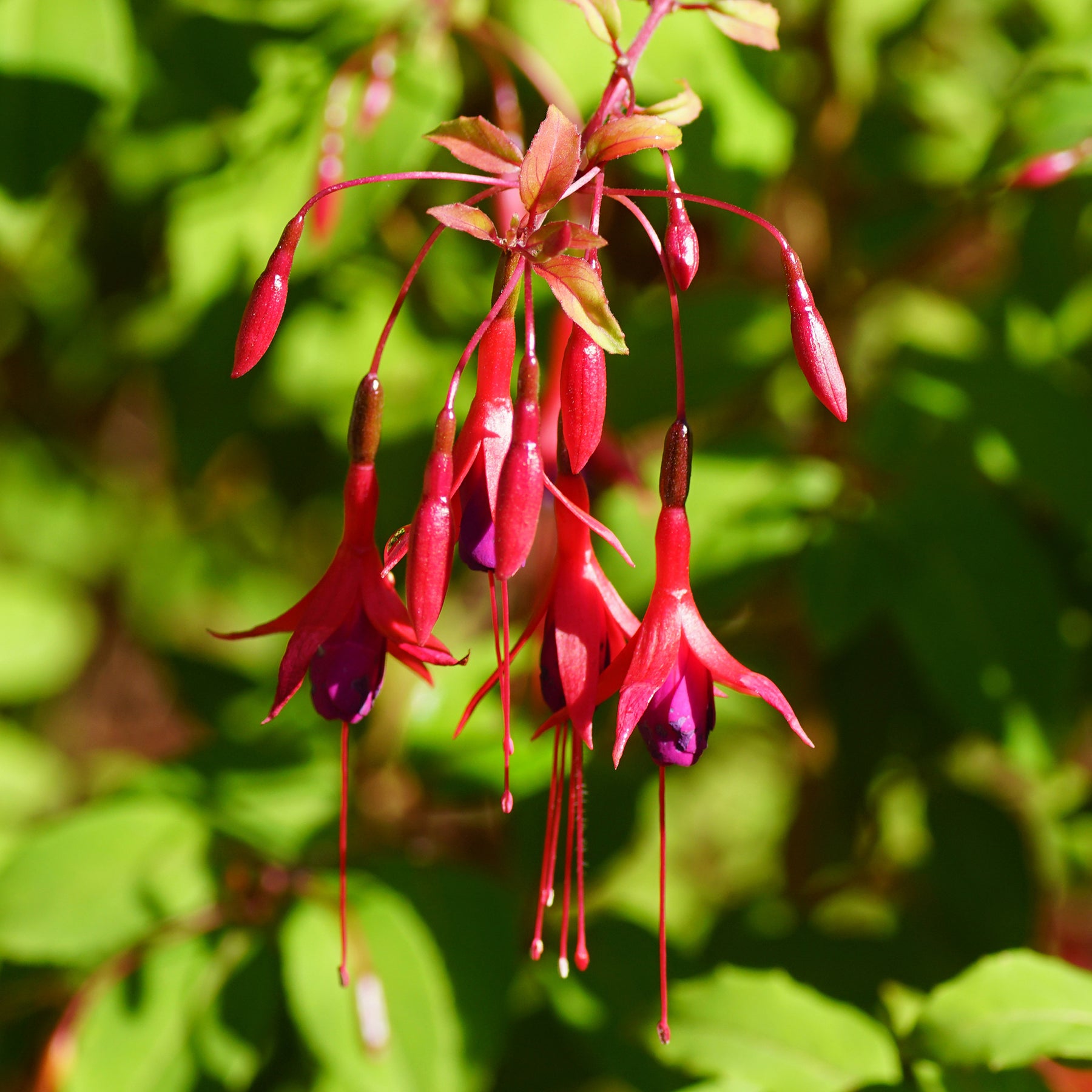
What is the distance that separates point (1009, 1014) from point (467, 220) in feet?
1.85

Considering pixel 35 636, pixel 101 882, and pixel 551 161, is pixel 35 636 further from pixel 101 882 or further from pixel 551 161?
pixel 551 161

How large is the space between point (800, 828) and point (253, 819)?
656mm

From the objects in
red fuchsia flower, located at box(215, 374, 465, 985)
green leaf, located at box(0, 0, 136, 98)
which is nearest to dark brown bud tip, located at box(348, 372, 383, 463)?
red fuchsia flower, located at box(215, 374, 465, 985)

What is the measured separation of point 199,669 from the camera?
1.28 meters

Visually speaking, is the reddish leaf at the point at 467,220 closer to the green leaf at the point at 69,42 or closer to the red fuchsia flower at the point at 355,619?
the red fuchsia flower at the point at 355,619

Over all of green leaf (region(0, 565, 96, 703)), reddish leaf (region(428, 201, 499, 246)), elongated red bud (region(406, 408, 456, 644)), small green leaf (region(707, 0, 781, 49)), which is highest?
small green leaf (region(707, 0, 781, 49))

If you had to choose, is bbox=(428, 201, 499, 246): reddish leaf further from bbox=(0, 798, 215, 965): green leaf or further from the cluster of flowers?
bbox=(0, 798, 215, 965): green leaf

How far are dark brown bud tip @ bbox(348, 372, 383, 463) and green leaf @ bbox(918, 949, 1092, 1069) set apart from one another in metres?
0.50

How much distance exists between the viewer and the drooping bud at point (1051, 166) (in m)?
0.77

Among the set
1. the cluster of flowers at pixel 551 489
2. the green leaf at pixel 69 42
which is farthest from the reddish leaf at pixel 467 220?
the green leaf at pixel 69 42

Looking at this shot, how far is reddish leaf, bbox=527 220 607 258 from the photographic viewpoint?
1.71 feet

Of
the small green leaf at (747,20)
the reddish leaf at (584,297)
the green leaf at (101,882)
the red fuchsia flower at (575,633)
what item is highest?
the small green leaf at (747,20)

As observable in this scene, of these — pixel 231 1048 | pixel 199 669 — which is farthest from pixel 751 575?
pixel 199 669

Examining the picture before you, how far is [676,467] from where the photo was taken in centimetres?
58
